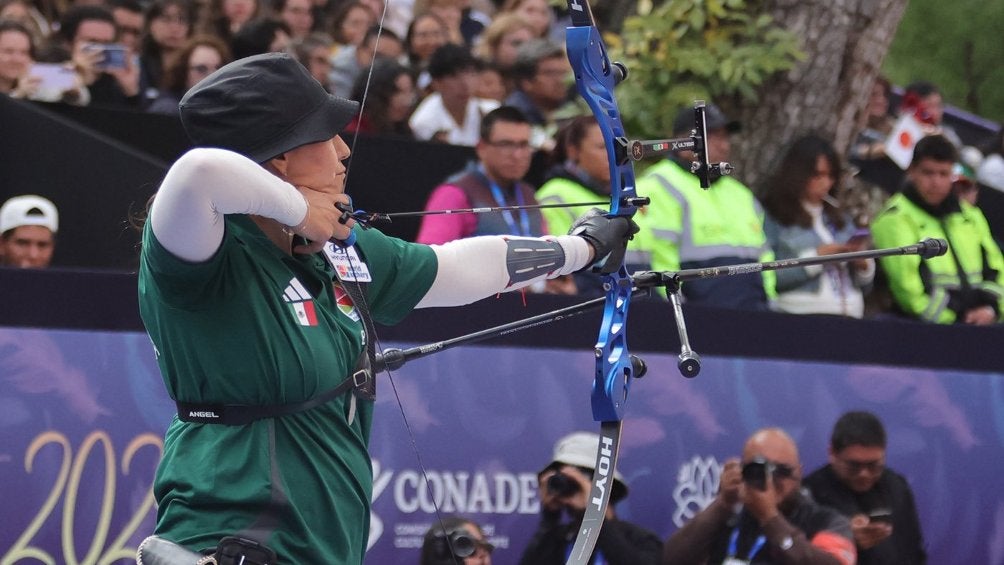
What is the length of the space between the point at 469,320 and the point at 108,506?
1.34 metres

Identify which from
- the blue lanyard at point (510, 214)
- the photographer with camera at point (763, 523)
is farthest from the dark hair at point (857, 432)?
the blue lanyard at point (510, 214)

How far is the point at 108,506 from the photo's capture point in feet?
15.8

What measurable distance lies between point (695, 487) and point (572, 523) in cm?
62

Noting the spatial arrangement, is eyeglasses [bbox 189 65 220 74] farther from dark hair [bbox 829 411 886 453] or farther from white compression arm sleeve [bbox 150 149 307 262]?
white compression arm sleeve [bbox 150 149 307 262]

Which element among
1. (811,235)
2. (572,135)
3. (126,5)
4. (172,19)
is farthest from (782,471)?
(126,5)

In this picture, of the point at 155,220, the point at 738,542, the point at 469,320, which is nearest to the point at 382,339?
the point at 469,320

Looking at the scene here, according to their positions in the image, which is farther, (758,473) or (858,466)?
(858,466)

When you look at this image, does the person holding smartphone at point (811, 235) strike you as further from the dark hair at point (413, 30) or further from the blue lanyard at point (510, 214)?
the dark hair at point (413, 30)

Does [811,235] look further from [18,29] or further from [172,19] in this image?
[18,29]

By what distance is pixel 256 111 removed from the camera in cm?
277

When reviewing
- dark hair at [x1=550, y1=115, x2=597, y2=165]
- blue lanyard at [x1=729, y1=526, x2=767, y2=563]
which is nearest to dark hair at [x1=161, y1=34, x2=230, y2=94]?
dark hair at [x1=550, y1=115, x2=597, y2=165]

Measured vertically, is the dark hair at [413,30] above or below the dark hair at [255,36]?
above

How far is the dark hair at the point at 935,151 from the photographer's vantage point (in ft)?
23.1

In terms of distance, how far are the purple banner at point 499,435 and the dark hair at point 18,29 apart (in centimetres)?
192
